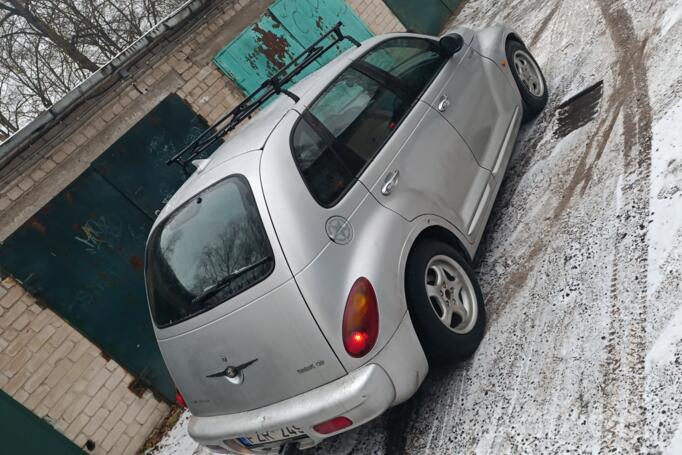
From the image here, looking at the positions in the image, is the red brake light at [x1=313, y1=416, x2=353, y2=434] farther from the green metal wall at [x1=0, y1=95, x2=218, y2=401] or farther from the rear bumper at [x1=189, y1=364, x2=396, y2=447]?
the green metal wall at [x1=0, y1=95, x2=218, y2=401]

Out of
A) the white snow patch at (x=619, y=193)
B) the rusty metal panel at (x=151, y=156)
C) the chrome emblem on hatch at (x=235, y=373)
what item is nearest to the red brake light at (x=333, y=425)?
the chrome emblem on hatch at (x=235, y=373)

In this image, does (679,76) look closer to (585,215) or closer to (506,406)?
(585,215)

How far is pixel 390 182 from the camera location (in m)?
3.19

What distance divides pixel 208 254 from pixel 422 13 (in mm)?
9435

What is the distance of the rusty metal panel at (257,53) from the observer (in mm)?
7836

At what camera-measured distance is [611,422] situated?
2.32 meters

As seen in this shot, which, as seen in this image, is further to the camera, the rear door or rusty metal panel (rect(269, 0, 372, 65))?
rusty metal panel (rect(269, 0, 372, 65))

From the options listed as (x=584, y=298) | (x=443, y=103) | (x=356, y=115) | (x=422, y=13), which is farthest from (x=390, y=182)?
(x=422, y=13)

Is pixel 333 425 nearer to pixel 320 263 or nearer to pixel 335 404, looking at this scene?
pixel 335 404

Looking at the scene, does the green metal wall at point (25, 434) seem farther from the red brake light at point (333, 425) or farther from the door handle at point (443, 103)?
the door handle at point (443, 103)

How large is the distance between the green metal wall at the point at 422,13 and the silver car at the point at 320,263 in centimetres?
737

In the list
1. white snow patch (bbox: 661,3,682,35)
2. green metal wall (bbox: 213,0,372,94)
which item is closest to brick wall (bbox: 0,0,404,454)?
green metal wall (bbox: 213,0,372,94)

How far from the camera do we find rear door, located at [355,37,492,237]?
10.6 ft

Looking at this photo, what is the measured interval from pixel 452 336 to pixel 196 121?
17.4 ft
